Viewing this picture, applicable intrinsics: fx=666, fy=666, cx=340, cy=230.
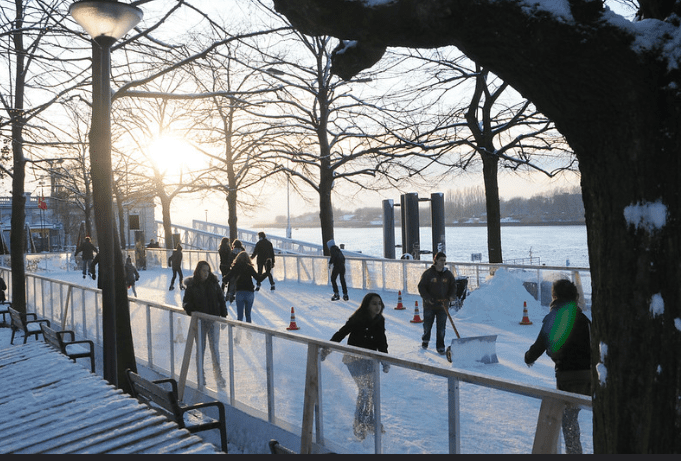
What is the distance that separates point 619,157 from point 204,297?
5.96m

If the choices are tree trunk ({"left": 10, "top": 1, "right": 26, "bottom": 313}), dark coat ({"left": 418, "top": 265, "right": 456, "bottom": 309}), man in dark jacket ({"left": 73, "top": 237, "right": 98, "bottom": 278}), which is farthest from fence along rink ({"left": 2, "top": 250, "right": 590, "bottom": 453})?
man in dark jacket ({"left": 73, "top": 237, "right": 98, "bottom": 278})

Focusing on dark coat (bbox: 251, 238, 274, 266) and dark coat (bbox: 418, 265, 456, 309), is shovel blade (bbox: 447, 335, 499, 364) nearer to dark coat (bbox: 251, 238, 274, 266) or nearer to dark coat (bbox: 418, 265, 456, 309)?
dark coat (bbox: 418, 265, 456, 309)

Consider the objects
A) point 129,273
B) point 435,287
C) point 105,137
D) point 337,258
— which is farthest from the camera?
point 129,273

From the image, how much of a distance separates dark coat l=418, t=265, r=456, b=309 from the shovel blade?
813mm

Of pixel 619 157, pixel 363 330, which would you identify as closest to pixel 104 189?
pixel 363 330

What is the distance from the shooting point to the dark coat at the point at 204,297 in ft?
25.2

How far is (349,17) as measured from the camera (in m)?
2.83

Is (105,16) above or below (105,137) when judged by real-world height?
above

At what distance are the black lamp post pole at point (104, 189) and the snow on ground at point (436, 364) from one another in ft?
5.72

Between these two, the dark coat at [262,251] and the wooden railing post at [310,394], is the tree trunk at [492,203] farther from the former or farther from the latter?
the wooden railing post at [310,394]

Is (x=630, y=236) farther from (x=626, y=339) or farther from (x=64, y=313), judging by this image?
(x=64, y=313)

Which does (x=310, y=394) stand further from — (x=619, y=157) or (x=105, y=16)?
(x=105, y=16)

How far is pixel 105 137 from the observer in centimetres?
673

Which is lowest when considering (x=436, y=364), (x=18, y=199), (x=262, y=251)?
(x=436, y=364)
